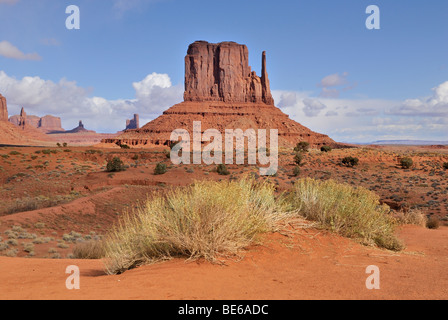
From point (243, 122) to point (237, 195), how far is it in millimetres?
93461

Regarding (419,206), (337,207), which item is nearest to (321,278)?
(337,207)

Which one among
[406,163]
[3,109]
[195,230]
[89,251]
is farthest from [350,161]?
[3,109]

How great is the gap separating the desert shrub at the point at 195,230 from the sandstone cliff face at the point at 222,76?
110 meters

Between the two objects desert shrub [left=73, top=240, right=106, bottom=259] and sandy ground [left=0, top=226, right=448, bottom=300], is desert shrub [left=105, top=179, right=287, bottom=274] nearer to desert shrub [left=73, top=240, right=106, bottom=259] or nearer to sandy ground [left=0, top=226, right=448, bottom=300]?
sandy ground [left=0, top=226, right=448, bottom=300]

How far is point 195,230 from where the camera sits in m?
5.60

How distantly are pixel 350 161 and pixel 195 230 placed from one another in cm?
3592

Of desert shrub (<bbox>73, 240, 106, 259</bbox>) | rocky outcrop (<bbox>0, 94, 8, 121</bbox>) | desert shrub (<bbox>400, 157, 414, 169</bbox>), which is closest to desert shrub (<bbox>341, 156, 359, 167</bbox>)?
desert shrub (<bbox>400, 157, 414, 169</bbox>)

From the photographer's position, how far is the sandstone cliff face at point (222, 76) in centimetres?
11475

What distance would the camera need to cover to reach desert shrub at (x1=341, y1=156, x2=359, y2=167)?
3809 cm

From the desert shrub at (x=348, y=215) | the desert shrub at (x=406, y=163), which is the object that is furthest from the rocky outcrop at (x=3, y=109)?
the desert shrub at (x=348, y=215)

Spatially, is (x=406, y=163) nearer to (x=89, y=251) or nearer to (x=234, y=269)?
(x=89, y=251)

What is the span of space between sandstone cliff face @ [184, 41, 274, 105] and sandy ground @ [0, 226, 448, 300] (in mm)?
109402

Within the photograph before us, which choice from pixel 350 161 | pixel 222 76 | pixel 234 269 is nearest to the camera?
pixel 234 269

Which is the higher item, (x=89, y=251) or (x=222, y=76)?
(x=222, y=76)
